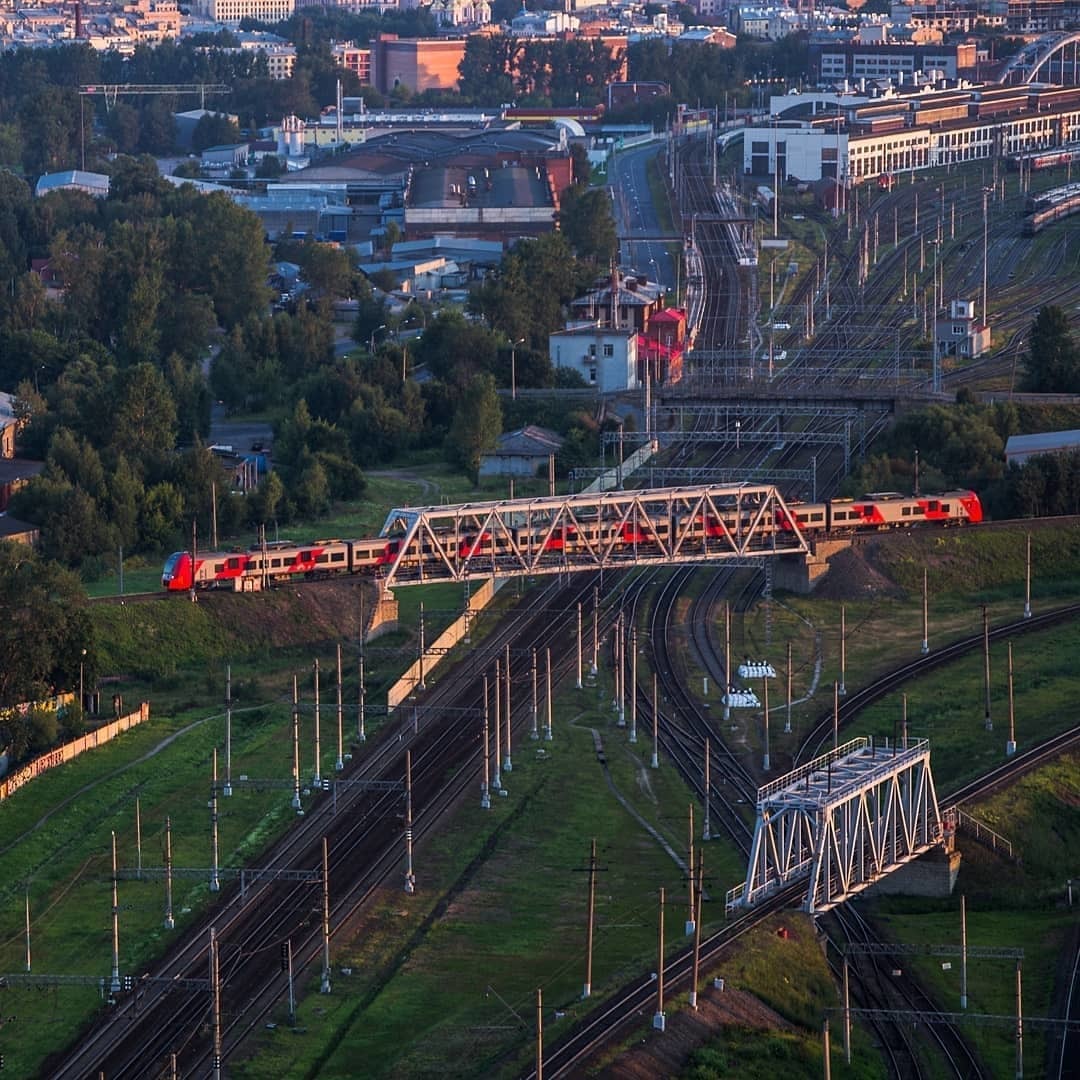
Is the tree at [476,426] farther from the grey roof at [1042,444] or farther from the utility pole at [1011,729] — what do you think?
the utility pole at [1011,729]

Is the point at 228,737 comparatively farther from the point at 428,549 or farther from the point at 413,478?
the point at 413,478

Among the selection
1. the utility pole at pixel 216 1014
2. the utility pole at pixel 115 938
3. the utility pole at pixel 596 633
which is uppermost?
the utility pole at pixel 216 1014

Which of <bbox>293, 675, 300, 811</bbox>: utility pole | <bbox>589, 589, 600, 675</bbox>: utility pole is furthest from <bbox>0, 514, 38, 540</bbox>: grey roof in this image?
<bbox>293, 675, 300, 811</bbox>: utility pole

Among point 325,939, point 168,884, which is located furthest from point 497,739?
point 325,939

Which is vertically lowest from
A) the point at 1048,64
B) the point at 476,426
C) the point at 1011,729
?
the point at 476,426

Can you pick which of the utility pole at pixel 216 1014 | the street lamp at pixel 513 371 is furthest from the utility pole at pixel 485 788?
the street lamp at pixel 513 371

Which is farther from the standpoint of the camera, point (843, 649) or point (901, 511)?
point (901, 511)
